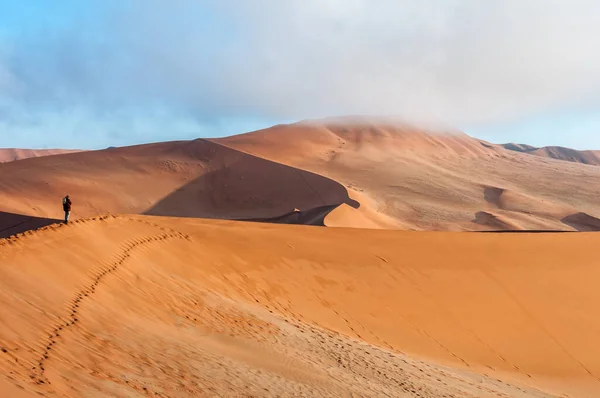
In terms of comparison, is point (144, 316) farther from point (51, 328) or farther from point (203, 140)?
point (203, 140)

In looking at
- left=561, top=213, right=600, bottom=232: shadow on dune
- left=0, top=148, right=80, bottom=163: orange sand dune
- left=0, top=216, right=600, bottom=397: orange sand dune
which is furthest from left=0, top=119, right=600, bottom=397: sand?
left=0, top=148, right=80, bottom=163: orange sand dune

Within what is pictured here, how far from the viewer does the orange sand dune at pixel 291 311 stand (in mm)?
6578

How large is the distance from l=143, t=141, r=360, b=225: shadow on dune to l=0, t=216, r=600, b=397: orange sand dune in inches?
655

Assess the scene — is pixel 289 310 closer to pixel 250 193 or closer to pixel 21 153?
pixel 250 193

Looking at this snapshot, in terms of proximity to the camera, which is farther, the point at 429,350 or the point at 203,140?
the point at 203,140

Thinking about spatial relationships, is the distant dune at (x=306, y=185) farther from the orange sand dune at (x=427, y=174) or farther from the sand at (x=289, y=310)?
the sand at (x=289, y=310)

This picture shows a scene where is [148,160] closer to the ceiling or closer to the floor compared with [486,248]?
closer to the ceiling

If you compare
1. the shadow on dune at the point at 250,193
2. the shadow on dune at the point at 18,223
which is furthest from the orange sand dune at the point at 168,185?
the shadow on dune at the point at 18,223

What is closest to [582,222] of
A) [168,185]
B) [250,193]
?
[250,193]

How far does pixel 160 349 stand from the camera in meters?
7.15

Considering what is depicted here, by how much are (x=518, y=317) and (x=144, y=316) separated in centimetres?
889

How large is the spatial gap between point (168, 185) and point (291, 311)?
31212 mm

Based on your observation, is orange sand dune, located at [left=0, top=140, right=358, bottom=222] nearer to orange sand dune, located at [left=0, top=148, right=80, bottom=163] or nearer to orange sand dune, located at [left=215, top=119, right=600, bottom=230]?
orange sand dune, located at [left=215, top=119, right=600, bottom=230]

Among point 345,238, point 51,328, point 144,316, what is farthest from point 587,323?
point 51,328
